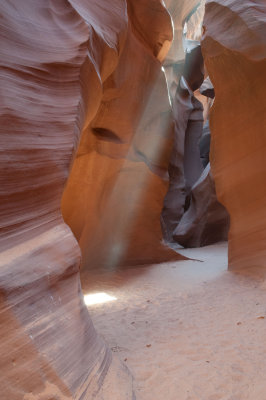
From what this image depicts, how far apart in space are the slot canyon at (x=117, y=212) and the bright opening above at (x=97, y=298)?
0.15 ft

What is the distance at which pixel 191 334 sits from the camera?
346 centimetres

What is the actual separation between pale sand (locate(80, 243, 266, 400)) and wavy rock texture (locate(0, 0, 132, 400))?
0.41 m

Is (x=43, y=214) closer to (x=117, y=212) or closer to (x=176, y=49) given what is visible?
(x=117, y=212)

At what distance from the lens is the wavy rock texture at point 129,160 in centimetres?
734

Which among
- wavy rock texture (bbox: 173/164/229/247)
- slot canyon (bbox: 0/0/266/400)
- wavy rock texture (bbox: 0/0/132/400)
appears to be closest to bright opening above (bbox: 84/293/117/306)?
slot canyon (bbox: 0/0/266/400)

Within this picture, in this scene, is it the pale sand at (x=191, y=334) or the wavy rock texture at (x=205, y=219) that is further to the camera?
the wavy rock texture at (x=205, y=219)

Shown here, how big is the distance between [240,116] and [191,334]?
16.2ft

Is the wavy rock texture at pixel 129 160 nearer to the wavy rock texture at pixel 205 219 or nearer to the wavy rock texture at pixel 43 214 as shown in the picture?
the wavy rock texture at pixel 43 214

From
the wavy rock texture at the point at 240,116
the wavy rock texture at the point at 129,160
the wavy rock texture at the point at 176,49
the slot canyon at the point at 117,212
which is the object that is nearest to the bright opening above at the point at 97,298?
the slot canyon at the point at 117,212

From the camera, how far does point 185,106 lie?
621 inches

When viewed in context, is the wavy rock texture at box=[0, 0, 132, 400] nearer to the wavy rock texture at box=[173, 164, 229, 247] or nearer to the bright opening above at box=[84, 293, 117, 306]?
the bright opening above at box=[84, 293, 117, 306]

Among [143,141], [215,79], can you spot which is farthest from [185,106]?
[215,79]

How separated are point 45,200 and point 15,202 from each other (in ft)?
1.14

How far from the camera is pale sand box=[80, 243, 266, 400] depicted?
2.37 meters
